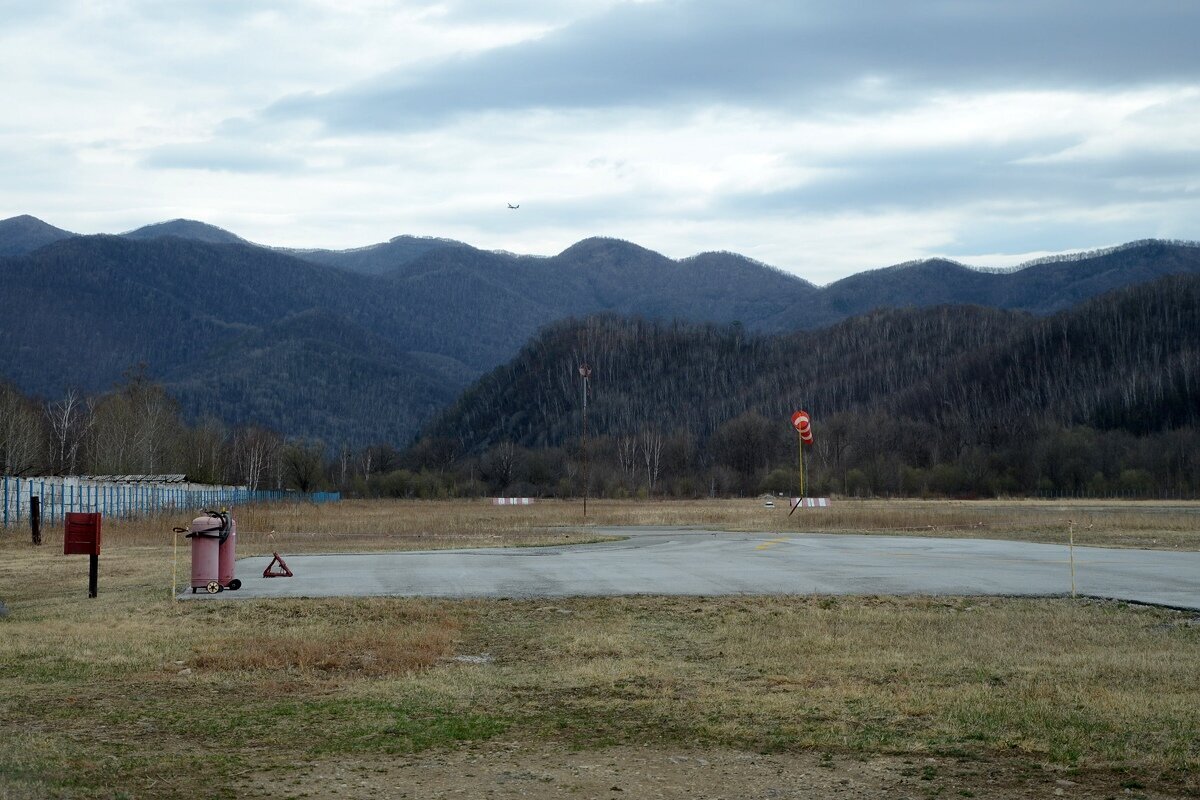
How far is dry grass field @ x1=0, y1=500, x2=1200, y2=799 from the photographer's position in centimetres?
881

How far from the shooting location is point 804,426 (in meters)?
59.1

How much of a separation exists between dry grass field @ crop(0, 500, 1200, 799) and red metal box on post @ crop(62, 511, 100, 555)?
3.22ft

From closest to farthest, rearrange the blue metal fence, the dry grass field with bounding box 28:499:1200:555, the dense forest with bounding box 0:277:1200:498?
the dry grass field with bounding box 28:499:1200:555
the blue metal fence
the dense forest with bounding box 0:277:1200:498

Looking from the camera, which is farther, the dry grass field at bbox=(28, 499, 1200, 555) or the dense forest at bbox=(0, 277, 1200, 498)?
the dense forest at bbox=(0, 277, 1200, 498)

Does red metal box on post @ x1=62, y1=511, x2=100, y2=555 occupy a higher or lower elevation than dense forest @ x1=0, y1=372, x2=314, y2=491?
lower

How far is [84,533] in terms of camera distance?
21.2 metres

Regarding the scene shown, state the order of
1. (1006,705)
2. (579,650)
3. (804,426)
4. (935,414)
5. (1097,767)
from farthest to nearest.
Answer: (935,414), (804,426), (579,650), (1006,705), (1097,767)

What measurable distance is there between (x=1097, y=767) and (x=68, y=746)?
7998 millimetres

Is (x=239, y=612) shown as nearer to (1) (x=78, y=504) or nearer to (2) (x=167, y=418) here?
(1) (x=78, y=504)

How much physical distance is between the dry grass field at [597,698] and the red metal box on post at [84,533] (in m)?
0.98

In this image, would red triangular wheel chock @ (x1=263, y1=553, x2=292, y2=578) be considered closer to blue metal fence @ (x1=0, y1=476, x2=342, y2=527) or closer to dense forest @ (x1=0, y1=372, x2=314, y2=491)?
blue metal fence @ (x1=0, y1=476, x2=342, y2=527)

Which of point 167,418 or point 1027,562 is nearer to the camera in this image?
point 1027,562

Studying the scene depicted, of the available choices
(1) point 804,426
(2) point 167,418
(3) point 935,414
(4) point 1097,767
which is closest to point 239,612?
(4) point 1097,767

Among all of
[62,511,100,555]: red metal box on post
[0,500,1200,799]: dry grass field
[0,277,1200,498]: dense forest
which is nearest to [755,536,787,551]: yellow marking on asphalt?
[0,500,1200,799]: dry grass field
